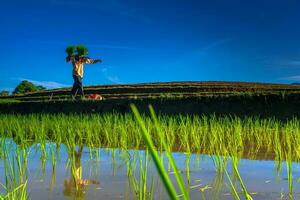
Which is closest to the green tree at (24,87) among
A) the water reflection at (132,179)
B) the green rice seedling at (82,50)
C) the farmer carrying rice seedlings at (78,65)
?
the green rice seedling at (82,50)

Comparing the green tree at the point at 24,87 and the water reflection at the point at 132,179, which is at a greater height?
the green tree at the point at 24,87

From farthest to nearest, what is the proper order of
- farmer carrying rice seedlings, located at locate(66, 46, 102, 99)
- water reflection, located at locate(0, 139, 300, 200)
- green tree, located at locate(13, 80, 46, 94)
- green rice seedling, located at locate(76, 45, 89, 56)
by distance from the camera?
green rice seedling, located at locate(76, 45, 89, 56)
green tree, located at locate(13, 80, 46, 94)
farmer carrying rice seedlings, located at locate(66, 46, 102, 99)
water reflection, located at locate(0, 139, 300, 200)

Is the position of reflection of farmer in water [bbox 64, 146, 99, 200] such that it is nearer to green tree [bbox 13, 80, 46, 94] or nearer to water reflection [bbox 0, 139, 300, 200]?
water reflection [bbox 0, 139, 300, 200]

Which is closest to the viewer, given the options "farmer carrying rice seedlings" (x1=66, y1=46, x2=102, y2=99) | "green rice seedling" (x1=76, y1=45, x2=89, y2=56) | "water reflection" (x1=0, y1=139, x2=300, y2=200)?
"water reflection" (x1=0, y1=139, x2=300, y2=200)

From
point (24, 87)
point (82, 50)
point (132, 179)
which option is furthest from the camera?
point (82, 50)

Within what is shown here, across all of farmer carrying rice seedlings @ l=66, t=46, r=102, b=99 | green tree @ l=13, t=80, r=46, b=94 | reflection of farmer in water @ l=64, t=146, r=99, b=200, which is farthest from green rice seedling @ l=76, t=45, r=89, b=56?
reflection of farmer in water @ l=64, t=146, r=99, b=200

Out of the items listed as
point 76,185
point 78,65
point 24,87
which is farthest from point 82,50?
point 76,185

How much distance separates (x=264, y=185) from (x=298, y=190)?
0.22 m

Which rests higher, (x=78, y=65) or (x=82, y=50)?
(x=82, y=50)

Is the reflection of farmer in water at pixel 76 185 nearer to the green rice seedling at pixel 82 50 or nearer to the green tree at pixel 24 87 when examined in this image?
the green tree at pixel 24 87

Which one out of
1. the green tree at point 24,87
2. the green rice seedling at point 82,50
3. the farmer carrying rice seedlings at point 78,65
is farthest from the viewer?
the green rice seedling at point 82,50

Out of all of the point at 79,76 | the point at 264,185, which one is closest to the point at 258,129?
the point at 264,185

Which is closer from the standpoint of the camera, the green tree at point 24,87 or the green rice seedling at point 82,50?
the green tree at point 24,87

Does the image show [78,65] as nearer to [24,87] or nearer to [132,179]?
[132,179]
